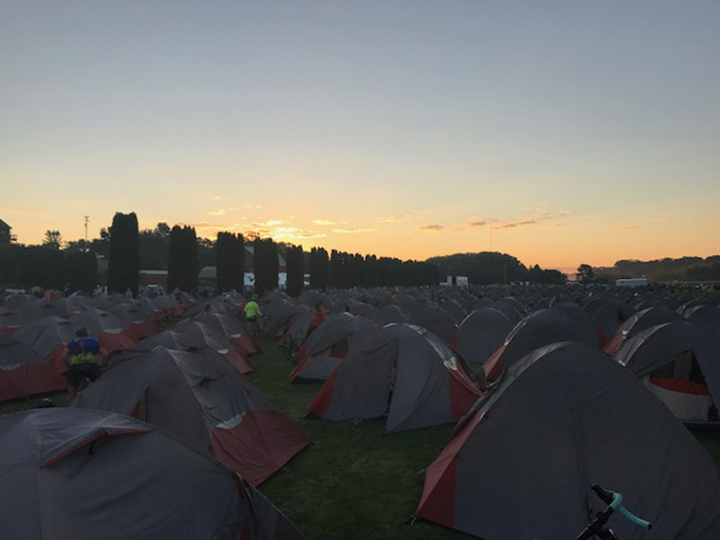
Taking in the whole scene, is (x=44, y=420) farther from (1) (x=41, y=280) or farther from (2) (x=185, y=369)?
(1) (x=41, y=280)

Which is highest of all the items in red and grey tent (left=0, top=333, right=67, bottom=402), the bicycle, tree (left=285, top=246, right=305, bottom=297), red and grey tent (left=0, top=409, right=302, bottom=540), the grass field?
tree (left=285, top=246, right=305, bottom=297)

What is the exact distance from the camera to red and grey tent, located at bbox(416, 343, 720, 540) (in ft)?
17.8

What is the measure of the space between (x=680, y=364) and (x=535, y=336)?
12.9ft

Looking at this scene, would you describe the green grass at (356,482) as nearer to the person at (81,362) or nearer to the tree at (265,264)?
the person at (81,362)

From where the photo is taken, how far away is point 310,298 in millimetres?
34688

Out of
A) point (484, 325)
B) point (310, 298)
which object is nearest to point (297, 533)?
point (484, 325)

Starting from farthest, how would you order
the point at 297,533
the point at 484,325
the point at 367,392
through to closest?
the point at 484,325 < the point at 367,392 < the point at 297,533

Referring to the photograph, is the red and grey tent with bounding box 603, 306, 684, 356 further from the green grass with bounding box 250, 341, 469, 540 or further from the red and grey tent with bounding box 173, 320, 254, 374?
the red and grey tent with bounding box 173, 320, 254, 374

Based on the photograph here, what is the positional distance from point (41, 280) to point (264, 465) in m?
57.9

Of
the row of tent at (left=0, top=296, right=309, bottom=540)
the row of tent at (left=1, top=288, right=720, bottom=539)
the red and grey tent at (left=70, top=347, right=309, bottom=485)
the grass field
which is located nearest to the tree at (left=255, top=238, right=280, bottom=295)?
the row of tent at (left=1, top=288, right=720, bottom=539)

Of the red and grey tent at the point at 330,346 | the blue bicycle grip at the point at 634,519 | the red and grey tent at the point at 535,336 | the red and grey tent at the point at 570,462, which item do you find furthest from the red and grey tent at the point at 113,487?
the red and grey tent at the point at 535,336

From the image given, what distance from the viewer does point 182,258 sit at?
44094 millimetres

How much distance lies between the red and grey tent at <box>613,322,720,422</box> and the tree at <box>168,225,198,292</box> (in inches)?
1549

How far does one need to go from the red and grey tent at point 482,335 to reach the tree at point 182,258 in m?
31.5
